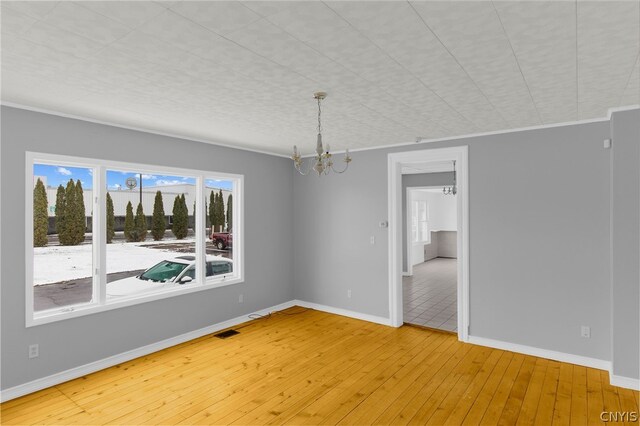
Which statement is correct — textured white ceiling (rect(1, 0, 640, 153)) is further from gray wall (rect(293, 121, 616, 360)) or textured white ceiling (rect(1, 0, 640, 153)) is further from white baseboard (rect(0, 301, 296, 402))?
white baseboard (rect(0, 301, 296, 402))

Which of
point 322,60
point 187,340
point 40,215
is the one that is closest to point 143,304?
point 187,340

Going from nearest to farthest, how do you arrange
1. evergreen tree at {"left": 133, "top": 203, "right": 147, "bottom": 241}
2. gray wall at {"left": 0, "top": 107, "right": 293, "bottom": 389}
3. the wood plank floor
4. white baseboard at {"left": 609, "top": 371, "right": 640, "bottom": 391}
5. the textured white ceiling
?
the textured white ceiling < the wood plank floor < gray wall at {"left": 0, "top": 107, "right": 293, "bottom": 389} < white baseboard at {"left": 609, "top": 371, "right": 640, "bottom": 391} < evergreen tree at {"left": 133, "top": 203, "right": 147, "bottom": 241}

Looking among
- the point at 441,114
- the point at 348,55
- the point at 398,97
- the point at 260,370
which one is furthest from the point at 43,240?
the point at 441,114

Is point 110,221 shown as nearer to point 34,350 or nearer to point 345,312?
point 34,350

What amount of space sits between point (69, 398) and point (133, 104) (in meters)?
2.66

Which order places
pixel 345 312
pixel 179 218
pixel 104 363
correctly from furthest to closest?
1. pixel 345 312
2. pixel 179 218
3. pixel 104 363

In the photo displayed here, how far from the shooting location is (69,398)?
310 centimetres

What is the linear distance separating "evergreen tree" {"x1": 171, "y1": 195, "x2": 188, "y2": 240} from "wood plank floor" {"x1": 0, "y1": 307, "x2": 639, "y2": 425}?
1425 millimetres

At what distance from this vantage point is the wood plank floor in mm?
2836

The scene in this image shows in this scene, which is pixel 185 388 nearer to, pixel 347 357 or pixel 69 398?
pixel 69 398

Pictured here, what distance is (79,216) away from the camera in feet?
12.2

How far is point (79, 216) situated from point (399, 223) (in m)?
3.97

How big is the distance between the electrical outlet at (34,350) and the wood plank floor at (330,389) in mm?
342

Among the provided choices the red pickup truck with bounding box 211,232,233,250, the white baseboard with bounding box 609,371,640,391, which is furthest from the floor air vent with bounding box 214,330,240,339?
the white baseboard with bounding box 609,371,640,391
